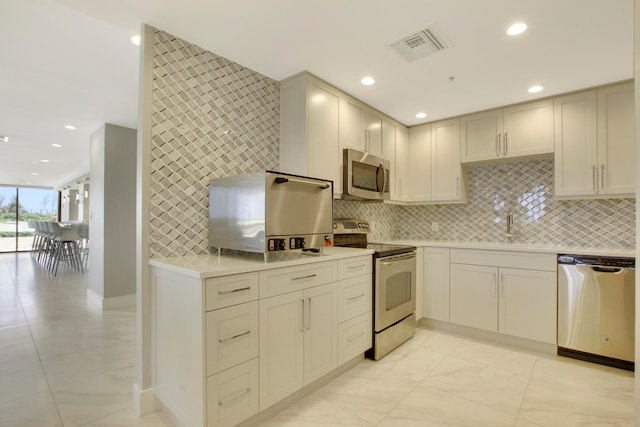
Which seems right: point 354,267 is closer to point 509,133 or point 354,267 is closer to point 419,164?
point 419,164

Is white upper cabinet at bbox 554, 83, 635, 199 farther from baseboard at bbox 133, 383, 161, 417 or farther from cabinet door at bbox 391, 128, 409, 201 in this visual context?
baseboard at bbox 133, 383, 161, 417

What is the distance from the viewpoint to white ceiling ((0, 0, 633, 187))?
1.80 meters

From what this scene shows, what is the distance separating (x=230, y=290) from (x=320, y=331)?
80 cm

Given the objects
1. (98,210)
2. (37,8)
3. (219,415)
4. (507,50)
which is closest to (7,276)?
(98,210)

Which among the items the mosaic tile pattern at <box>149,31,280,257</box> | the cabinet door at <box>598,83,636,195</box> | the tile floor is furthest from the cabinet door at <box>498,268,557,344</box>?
the mosaic tile pattern at <box>149,31,280,257</box>

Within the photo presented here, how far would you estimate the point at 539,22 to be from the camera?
1.90 meters

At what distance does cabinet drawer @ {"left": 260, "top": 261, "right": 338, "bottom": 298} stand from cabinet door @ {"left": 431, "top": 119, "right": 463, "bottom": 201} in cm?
201

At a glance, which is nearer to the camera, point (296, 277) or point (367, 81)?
point (296, 277)

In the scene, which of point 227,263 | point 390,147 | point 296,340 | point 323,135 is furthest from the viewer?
point 390,147

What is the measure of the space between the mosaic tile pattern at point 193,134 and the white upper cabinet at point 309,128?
239 millimetres

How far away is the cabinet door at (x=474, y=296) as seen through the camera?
2955 millimetres

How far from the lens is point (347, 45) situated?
2160mm

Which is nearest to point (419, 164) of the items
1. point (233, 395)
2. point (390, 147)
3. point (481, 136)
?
point (390, 147)

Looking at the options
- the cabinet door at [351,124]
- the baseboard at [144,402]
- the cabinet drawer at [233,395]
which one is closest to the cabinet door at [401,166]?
the cabinet door at [351,124]
